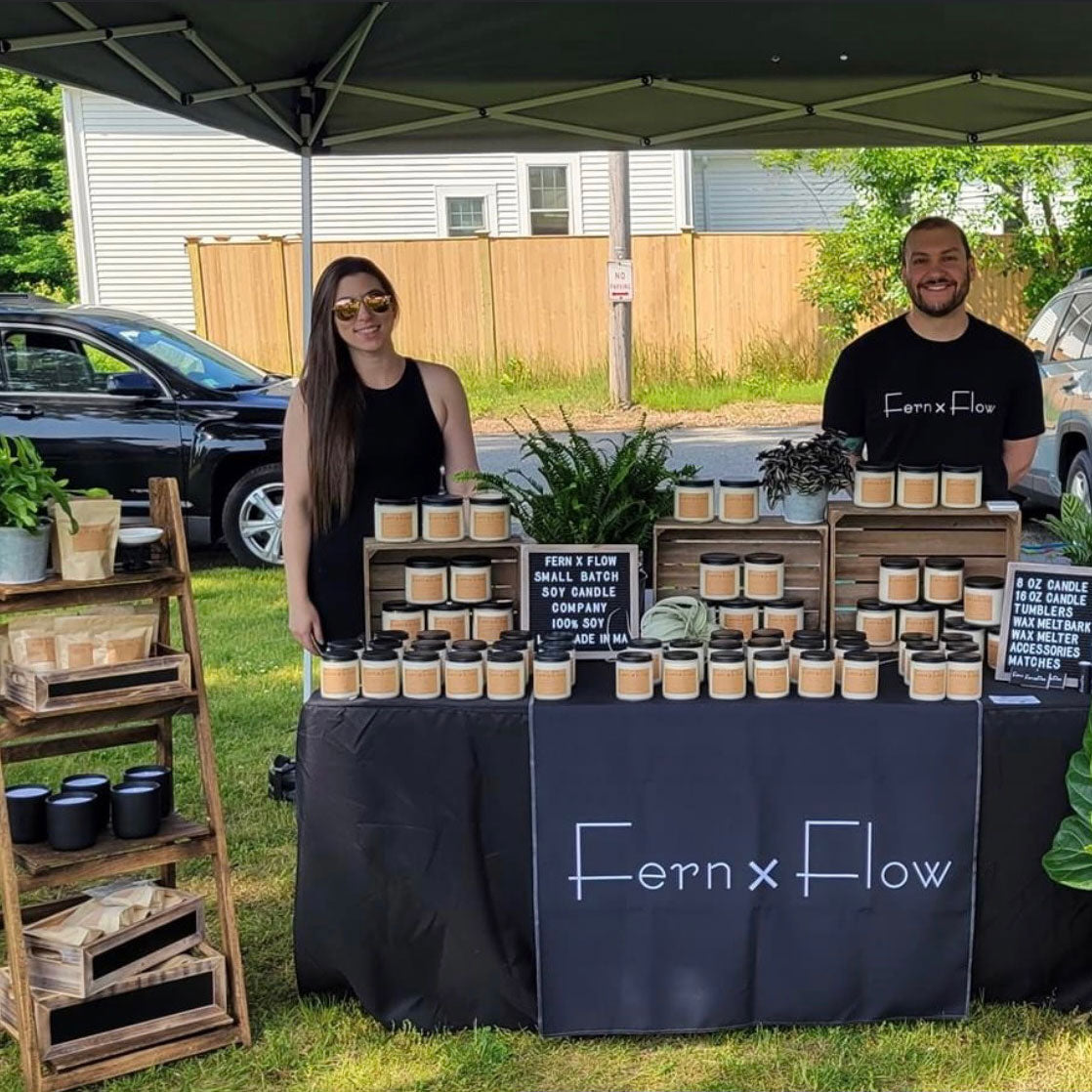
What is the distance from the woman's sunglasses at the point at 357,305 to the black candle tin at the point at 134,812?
4.14 ft

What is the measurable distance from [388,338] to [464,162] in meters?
16.3

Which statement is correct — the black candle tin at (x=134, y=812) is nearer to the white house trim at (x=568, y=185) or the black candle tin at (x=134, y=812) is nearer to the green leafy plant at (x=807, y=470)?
the green leafy plant at (x=807, y=470)

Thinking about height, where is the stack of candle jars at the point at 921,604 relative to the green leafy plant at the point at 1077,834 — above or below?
above

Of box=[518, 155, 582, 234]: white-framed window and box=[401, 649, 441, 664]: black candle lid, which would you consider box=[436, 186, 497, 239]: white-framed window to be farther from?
box=[401, 649, 441, 664]: black candle lid

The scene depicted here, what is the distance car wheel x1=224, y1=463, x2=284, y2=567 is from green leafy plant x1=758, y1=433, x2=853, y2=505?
17.7 feet

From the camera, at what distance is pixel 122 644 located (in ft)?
9.98

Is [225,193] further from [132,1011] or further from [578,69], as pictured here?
[132,1011]

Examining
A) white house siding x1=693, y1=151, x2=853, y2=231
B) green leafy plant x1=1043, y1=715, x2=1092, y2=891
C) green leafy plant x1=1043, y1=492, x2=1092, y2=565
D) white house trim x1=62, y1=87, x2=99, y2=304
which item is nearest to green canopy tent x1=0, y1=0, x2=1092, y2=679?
green leafy plant x1=1043, y1=492, x2=1092, y2=565

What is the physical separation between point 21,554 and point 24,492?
13 centimetres

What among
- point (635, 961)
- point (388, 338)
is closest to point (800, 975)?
point (635, 961)

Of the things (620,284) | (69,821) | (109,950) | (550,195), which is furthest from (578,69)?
(550,195)

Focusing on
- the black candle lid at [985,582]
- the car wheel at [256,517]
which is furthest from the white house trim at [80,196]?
the black candle lid at [985,582]

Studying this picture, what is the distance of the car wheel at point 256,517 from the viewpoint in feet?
27.7

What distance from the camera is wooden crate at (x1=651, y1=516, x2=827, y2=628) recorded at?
3438 mm
